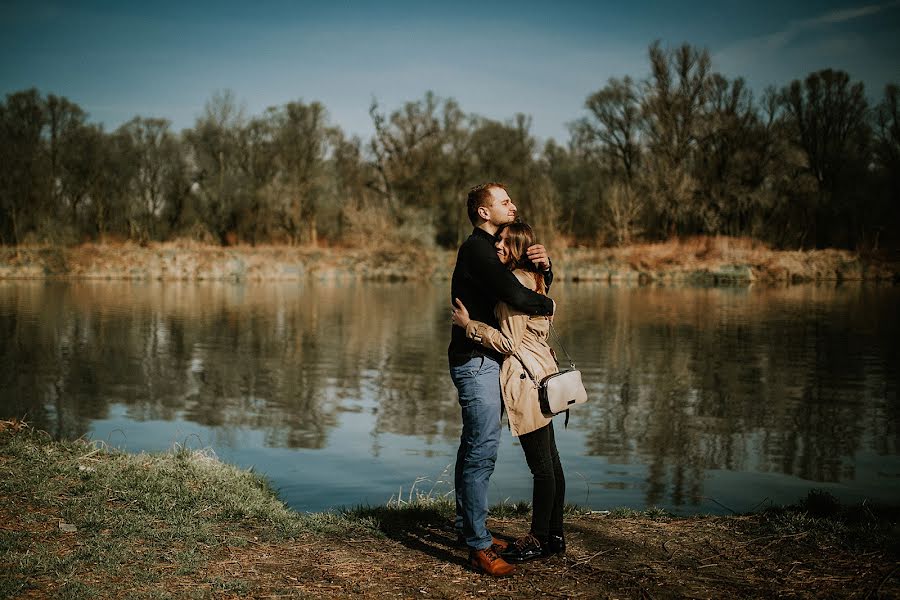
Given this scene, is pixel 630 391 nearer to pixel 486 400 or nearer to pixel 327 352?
pixel 327 352

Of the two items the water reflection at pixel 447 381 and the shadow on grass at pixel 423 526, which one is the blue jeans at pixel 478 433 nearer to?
the shadow on grass at pixel 423 526

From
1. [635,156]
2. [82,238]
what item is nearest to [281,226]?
[82,238]

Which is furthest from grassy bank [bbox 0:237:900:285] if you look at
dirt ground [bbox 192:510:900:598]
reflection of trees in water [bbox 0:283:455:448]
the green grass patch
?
dirt ground [bbox 192:510:900:598]

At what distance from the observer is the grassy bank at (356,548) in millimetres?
4609

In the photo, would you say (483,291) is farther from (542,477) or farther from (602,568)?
(602,568)

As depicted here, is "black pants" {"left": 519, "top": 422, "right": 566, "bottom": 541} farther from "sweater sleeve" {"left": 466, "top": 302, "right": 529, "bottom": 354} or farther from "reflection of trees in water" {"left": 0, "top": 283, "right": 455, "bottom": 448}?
"reflection of trees in water" {"left": 0, "top": 283, "right": 455, "bottom": 448}

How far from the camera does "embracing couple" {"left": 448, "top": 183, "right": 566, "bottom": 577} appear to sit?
4895mm

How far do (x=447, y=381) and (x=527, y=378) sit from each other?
32.5 ft

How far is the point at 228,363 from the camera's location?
16672mm

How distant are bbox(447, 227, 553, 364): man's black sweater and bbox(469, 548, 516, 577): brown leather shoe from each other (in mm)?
1199

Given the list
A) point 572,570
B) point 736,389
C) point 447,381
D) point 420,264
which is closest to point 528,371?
point 572,570

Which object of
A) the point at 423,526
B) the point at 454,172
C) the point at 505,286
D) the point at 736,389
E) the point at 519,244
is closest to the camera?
the point at 505,286

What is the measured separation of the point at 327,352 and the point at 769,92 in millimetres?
47316

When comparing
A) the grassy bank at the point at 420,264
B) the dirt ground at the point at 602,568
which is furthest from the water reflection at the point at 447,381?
the grassy bank at the point at 420,264
